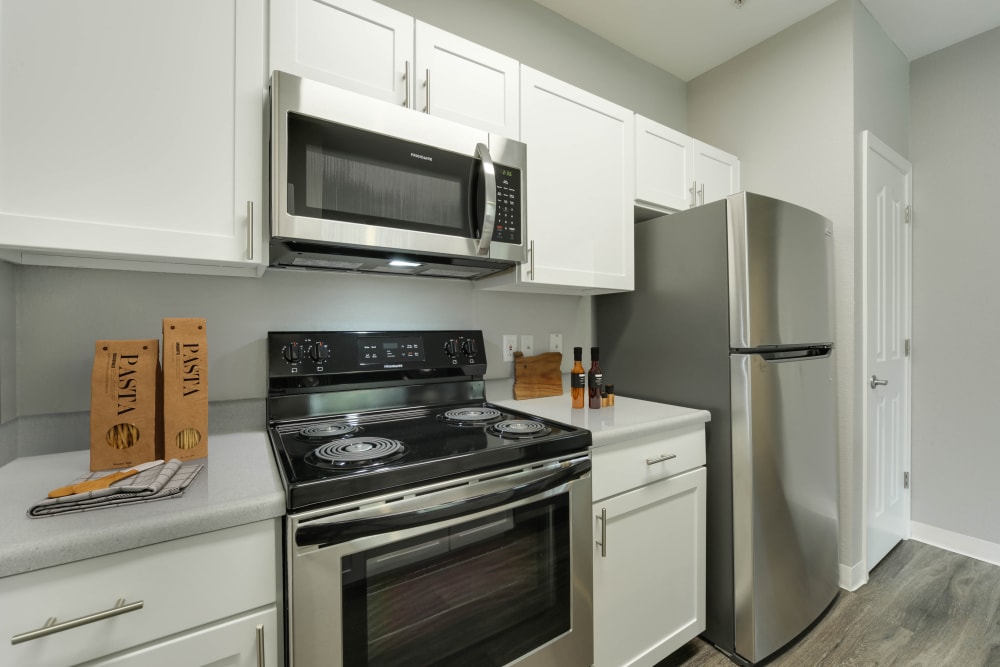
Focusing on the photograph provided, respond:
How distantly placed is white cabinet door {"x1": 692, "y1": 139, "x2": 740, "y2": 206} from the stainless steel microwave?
1.22 meters

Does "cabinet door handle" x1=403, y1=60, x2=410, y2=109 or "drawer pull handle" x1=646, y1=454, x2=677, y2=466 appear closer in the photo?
"cabinet door handle" x1=403, y1=60, x2=410, y2=109

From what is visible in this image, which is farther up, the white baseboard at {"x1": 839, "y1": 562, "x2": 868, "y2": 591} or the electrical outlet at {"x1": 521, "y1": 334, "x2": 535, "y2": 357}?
the electrical outlet at {"x1": 521, "y1": 334, "x2": 535, "y2": 357}

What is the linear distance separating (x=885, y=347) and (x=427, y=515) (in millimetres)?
2613

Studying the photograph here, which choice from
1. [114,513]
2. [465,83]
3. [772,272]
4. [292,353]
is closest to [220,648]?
[114,513]

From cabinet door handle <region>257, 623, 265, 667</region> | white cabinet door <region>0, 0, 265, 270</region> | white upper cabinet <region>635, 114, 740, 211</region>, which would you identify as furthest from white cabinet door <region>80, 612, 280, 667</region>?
white upper cabinet <region>635, 114, 740, 211</region>

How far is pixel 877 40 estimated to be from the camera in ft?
7.31

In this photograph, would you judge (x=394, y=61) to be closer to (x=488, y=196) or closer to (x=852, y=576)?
(x=488, y=196)

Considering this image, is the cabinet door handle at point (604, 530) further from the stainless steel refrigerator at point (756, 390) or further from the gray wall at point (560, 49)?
the gray wall at point (560, 49)

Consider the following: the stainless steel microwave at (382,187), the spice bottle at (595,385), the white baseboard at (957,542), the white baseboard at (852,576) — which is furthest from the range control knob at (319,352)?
the white baseboard at (957,542)

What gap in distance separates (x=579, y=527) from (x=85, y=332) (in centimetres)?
148

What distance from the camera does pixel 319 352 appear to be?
4.65 feet

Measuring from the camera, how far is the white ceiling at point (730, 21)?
2074mm

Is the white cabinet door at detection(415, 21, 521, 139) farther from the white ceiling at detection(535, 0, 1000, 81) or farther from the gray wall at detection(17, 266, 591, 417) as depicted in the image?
the white ceiling at detection(535, 0, 1000, 81)

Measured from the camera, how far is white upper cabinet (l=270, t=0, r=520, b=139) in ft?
3.78
